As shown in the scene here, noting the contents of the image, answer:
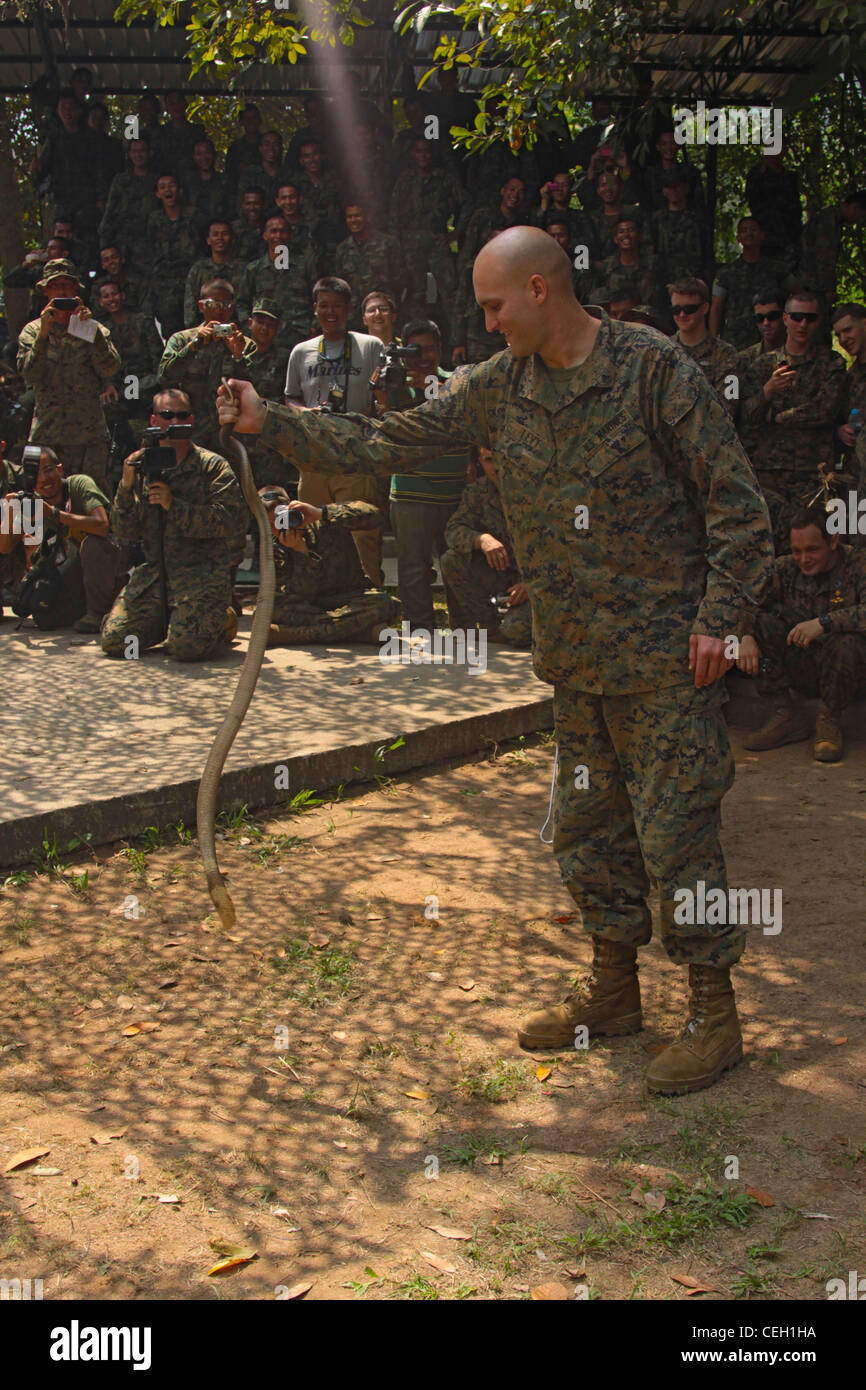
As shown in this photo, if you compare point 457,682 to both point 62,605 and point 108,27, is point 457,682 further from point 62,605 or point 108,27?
point 108,27

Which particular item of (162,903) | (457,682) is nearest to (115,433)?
(457,682)

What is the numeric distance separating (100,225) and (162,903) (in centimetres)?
863

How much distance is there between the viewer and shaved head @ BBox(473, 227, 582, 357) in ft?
11.1

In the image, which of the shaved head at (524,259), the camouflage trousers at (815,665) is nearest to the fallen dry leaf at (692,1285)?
the shaved head at (524,259)

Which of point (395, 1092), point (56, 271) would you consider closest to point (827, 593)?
point (395, 1092)

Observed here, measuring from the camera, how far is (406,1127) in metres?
3.43

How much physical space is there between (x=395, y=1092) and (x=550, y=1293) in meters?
0.96

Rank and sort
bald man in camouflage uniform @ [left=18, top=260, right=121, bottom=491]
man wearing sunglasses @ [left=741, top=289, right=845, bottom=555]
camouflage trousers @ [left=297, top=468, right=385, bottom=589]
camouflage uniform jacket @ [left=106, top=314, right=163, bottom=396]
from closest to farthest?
man wearing sunglasses @ [left=741, top=289, right=845, bottom=555] < camouflage trousers @ [left=297, top=468, right=385, bottom=589] < bald man in camouflage uniform @ [left=18, top=260, right=121, bottom=491] < camouflage uniform jacket @ [left=106, top=314, right=163, bottom=396]

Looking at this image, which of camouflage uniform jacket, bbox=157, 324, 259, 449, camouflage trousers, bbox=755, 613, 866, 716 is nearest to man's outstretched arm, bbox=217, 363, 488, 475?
camouflage trousers, bbox=755, 613, 866, 716

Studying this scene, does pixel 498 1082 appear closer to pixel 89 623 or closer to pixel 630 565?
pixel 630 565

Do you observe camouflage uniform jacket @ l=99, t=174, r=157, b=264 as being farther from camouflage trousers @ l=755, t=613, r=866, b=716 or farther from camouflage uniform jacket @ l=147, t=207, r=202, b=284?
camouflage trousers @ l=755, t=613, r=866, b=716

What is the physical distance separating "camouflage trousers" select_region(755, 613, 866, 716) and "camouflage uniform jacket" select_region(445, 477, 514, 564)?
187 cm

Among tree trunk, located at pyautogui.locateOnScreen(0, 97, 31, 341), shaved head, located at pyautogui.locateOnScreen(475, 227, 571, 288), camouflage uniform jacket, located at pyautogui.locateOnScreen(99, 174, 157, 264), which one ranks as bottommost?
shaved head, located at pyautogui.locateOnScreen(475, 227, 571, 288)

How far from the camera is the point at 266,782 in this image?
585 cm
